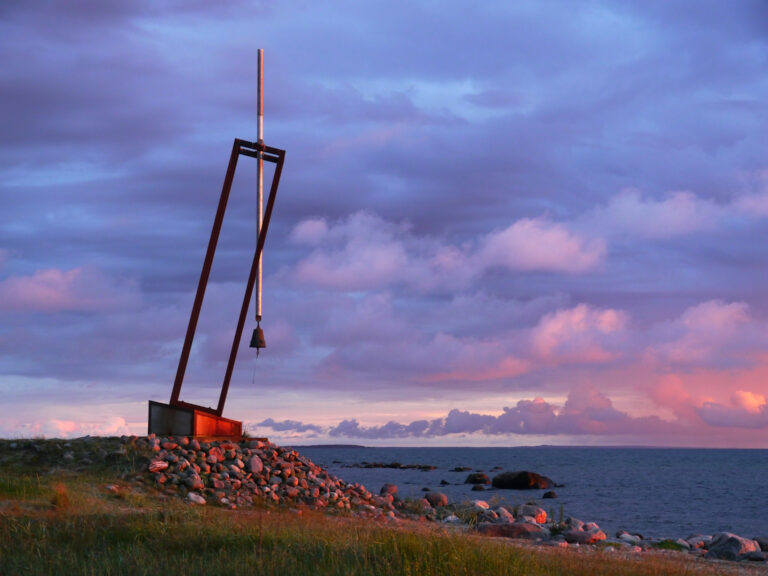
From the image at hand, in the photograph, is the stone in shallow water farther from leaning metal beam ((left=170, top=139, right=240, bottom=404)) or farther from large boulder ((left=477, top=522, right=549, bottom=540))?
large boulder ((left=477, top=522, right=549, bottom=540))

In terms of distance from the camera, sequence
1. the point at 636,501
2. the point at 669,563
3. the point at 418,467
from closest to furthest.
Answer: the point at 669,563 < the point at 636,501 < the point at 418,467

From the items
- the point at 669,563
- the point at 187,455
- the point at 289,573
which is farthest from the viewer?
the point at 187,455

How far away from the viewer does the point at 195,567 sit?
1080 centimetres

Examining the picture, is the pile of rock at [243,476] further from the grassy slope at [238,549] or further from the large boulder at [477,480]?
the large boulder at [477,480]

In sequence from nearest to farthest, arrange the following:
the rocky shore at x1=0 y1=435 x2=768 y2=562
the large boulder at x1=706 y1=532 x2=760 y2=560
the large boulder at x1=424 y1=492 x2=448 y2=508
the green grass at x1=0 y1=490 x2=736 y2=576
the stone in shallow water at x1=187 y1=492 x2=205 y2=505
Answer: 1. the green grass at x1=0 y1=490 x2=736 y2=576
2. the stone in shallow water at x1=187 y1=492 x2=205 y2=505
3. the rocky shore at x1=0 y1=435 x2=768 y2=562
4. the large boulder at x1=706 y1=532 x2=760 y2=560
5. the large boulder at x1=424 y1=492 x2=448 y2=508

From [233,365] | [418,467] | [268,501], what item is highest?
[233,365]

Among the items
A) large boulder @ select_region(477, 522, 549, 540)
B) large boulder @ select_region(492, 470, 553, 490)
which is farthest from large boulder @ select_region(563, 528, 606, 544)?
large boulder @ select_region(492, 470, 553, 490)

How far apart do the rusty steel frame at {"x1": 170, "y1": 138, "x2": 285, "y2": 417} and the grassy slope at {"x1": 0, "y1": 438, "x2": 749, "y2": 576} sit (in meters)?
7.04

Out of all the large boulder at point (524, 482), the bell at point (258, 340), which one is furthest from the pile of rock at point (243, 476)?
the large boulder at point (524, 482)

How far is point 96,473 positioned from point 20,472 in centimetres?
199

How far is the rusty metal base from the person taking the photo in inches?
910

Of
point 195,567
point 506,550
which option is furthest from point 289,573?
point 506,550

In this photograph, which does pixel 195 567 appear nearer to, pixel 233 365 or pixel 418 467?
pixel 233 365

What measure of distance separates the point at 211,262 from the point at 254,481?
6.37 m
